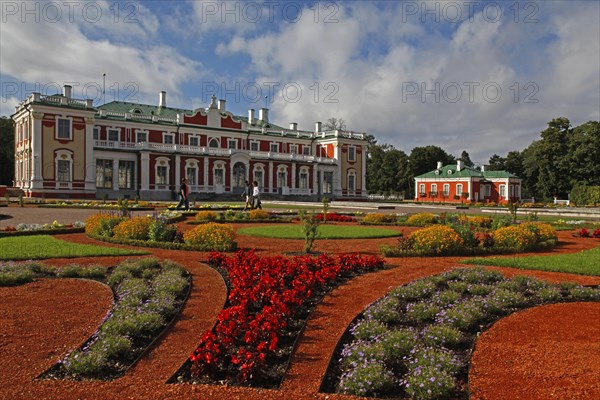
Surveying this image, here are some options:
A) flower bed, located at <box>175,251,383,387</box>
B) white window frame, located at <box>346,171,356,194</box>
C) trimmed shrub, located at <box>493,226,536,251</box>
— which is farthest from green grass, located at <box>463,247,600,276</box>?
white window frame, located at <box>346,171,356,194</box>

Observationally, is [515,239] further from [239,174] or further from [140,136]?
[140,136]

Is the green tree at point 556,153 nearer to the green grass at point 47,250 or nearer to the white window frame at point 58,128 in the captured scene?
the white window frame at point 58,128

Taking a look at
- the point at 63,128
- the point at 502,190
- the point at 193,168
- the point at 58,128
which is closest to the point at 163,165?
the point at 193,168

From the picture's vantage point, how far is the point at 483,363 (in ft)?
15.1

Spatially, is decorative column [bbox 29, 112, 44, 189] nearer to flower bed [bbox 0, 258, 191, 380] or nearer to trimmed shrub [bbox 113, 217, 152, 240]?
trimmed shrub [bbox 113, 217, 152, 240]

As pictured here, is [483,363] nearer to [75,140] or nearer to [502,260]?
[502,260]

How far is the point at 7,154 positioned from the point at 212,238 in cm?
5471

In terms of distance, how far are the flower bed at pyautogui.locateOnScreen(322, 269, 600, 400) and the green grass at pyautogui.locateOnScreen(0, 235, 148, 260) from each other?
21.3 ft

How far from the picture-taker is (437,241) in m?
10.6

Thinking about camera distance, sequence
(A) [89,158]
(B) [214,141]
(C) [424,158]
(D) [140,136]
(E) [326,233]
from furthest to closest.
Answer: (C) [424,158] < (B) [214,141] < (D) [140,136] < (A) [89,158] < (E) [326,233]

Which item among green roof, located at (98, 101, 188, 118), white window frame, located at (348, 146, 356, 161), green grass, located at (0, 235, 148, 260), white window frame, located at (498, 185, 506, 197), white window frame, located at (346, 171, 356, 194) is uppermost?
green roof, located at (98, 101, 188, 118)

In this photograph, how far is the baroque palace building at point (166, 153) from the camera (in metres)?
40.9

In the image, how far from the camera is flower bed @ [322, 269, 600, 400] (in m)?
4.10

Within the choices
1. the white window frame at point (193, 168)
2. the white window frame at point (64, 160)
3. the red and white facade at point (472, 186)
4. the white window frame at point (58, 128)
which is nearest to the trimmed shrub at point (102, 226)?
the white window frame at point (64, 160)
